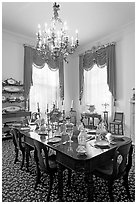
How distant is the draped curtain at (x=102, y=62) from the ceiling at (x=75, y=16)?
0.63 metres

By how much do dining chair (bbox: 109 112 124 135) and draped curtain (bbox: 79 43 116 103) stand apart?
645 mm

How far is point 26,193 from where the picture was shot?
6.70ft

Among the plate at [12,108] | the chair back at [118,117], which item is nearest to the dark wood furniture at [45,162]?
the plate at [12,108]

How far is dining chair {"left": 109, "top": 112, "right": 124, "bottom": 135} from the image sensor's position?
4781 mm

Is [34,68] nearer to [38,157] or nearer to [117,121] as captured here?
[117,121]

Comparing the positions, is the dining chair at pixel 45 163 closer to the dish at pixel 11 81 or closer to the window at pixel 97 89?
the dish at pixel 11 81

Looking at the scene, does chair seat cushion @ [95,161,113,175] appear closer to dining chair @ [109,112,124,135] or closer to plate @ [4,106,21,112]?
dining chair @ [109,112,124,135]

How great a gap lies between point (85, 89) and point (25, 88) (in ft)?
7.92

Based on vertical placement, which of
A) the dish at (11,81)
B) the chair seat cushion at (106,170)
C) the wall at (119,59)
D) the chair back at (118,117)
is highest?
the wall at (119,59)

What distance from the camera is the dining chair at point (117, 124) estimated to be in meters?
4.78

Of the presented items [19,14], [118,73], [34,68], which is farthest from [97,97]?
[19,14]

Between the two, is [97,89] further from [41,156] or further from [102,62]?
[41,156]

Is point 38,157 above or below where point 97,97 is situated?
below

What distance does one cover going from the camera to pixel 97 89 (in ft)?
19.3
